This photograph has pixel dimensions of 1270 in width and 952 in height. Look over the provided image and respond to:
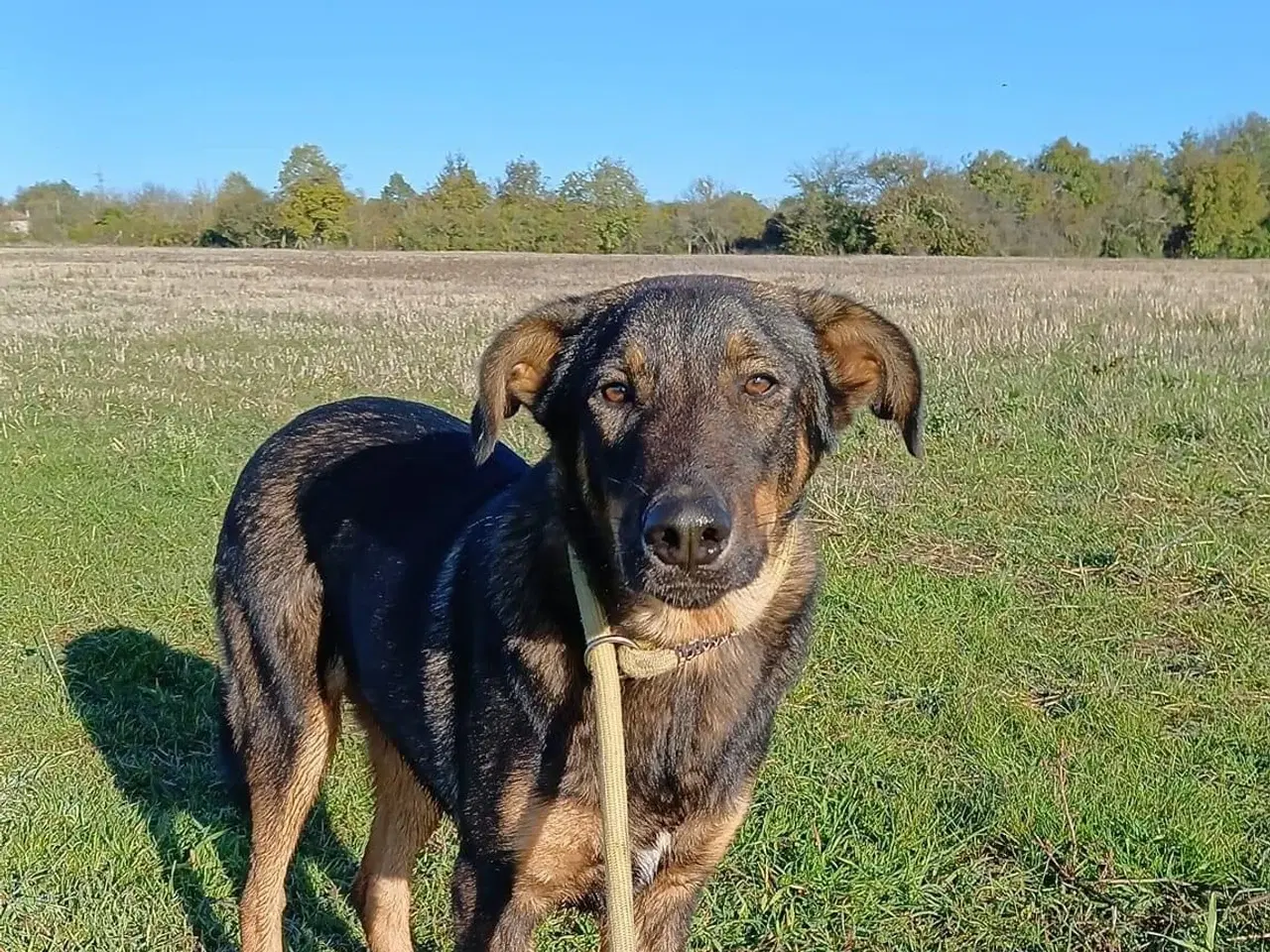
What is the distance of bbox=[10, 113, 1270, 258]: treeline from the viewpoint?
58719 millimetres

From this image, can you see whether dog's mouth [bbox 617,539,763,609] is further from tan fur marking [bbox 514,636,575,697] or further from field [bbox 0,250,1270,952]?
field [bbox 0,250,1270,952]

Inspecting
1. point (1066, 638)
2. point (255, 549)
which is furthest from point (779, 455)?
point (1066, 638)

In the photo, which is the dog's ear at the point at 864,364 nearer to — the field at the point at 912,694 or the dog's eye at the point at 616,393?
the dog's eye at the point at 616,393

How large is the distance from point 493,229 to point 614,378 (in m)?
71.5

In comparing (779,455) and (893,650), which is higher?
(779,455)

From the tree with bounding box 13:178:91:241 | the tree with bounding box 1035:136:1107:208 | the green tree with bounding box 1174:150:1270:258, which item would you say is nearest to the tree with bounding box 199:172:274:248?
the tree with bounding box 13:178:91:241

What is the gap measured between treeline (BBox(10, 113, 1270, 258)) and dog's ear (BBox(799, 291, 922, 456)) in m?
57.8

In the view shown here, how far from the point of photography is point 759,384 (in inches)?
107

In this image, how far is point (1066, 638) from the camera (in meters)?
5.50

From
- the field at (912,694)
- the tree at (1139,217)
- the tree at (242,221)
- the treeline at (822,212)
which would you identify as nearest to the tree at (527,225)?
the treeline at (822,212)

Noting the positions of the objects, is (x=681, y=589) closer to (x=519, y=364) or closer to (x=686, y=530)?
(x=686, y=530)

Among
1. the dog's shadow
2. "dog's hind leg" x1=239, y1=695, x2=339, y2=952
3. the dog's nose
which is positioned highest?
the dog's nose

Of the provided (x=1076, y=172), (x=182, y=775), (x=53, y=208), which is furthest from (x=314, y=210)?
(x=182, y=775)

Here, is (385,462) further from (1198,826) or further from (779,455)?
(1198,826)
